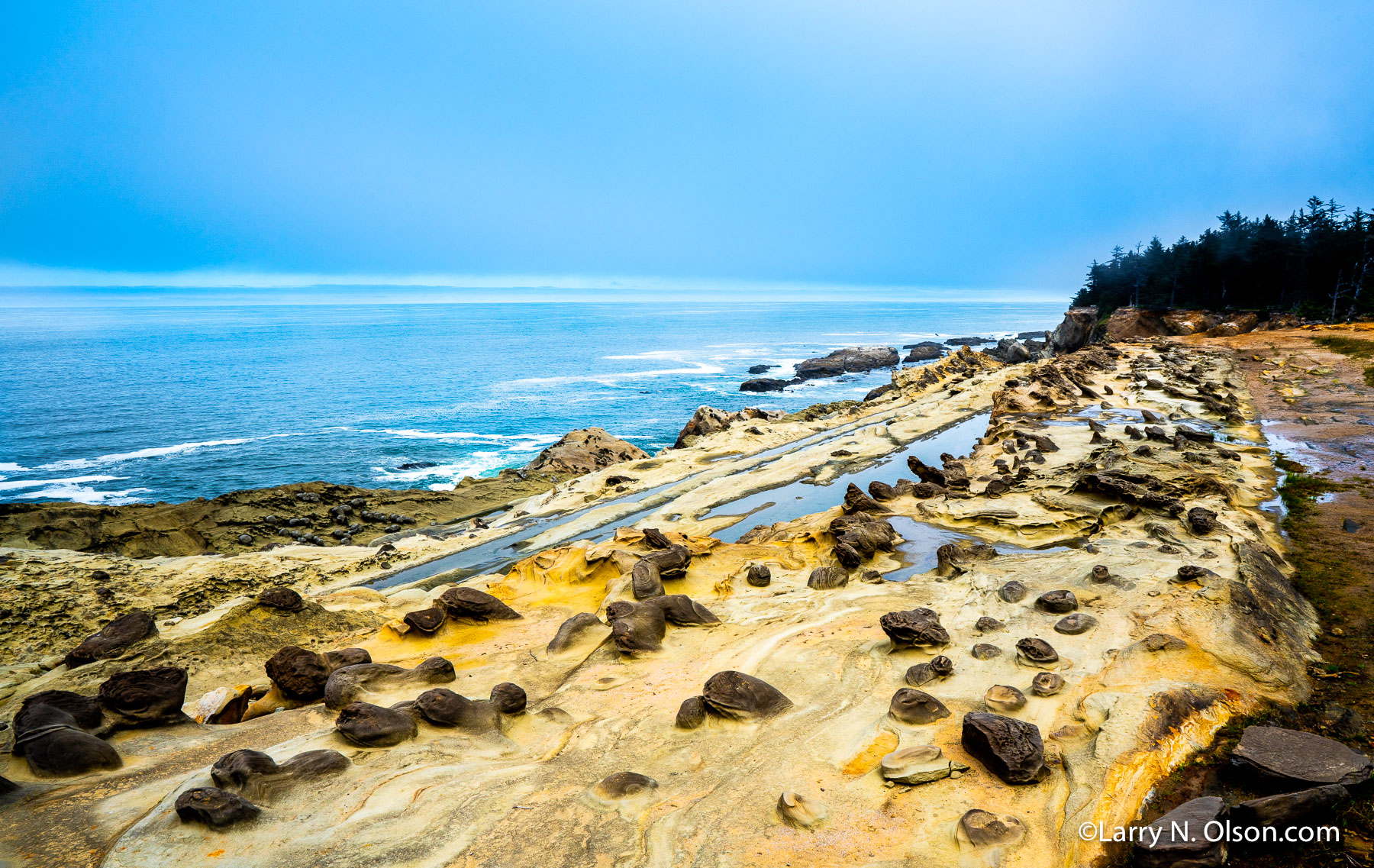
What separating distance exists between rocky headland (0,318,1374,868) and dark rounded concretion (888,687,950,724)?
0.03m

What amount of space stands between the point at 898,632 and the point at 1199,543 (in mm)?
6044

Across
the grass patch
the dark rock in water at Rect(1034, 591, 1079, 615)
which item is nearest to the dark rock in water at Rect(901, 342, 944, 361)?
the grass patch

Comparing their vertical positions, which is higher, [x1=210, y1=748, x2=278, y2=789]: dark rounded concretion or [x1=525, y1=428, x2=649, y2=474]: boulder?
[x1=210, y1=748, x2=278, y2=789]: dark rounded concretion

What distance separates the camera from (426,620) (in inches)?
359

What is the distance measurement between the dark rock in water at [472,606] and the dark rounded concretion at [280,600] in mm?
2176

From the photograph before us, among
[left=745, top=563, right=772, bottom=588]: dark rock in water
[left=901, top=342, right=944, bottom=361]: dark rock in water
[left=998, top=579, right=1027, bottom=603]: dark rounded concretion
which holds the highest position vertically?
[left=901, top=342, right=944, bottom=361]: dark rock in water

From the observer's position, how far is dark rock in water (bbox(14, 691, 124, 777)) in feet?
16.1

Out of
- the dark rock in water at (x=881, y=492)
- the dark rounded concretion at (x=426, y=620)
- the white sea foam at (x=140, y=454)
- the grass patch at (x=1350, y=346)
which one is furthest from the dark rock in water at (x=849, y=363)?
the dark rounded concretion at (x=426, y=620)

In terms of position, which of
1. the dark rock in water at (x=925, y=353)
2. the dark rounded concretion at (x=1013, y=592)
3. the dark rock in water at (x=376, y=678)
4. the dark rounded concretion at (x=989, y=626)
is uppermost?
the dark rock in water at (x=925, y=353)

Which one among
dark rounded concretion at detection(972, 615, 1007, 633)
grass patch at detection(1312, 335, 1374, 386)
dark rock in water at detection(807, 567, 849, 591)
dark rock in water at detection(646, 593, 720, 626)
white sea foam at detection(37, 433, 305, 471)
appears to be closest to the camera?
dark rounded concretion at detection(972, 615, 1007, 633)

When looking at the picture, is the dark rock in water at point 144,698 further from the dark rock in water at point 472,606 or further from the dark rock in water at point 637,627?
the dark rock in water at point 637,627

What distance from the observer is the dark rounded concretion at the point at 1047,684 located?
239 inches

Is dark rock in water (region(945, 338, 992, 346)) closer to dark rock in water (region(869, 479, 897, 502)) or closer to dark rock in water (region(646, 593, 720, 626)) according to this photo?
dark rock in water (region(869, 479, 897, 502))

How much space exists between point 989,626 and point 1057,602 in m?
1.06
